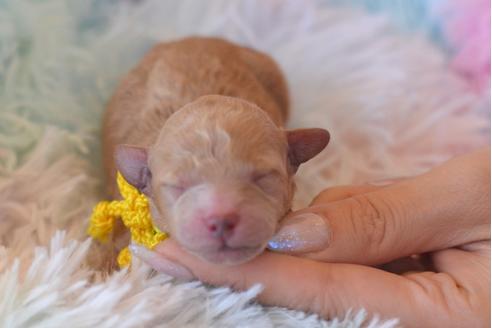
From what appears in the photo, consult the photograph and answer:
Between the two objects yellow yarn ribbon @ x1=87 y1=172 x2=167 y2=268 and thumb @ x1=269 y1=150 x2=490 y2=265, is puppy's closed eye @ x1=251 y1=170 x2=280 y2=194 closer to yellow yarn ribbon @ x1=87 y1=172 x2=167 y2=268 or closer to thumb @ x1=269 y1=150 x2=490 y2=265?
thumb @ x1=269 y1=150 x2=490 y2=265

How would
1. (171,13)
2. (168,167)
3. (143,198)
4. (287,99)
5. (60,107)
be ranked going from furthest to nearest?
(171,13) → (287,99) → (60,107) → (143,198) → (168,167)

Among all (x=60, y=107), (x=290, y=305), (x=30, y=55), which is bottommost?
(x=290, y=305)

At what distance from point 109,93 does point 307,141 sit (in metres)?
0.83

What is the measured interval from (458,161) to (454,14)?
975mm

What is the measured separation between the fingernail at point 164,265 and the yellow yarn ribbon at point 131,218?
0.06 m

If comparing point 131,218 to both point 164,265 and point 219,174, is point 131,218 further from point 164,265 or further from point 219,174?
point 219,174

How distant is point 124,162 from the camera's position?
3.74 ft

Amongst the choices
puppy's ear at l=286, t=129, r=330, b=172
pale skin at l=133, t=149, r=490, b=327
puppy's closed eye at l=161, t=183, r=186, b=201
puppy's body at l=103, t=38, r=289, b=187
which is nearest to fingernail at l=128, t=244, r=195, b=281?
pale skin at l=133, t=149, r=490, b=327

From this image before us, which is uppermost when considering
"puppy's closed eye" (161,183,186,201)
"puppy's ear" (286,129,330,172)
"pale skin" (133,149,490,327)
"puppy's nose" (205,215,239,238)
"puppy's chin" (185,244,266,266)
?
"puppy's ear" (286,129,330,172)

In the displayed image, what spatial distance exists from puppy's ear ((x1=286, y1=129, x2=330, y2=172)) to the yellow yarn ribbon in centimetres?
28

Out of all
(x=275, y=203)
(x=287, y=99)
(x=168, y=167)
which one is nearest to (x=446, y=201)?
(x=275, y=203)

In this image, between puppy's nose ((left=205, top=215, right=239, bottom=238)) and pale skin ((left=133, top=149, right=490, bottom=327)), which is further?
pale skin ((left=133, top=149, right=490, bottom=327))

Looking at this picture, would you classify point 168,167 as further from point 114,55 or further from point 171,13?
point 171,13

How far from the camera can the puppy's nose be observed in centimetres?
96
